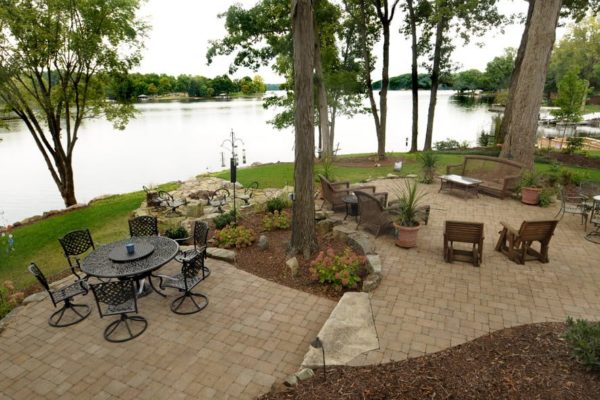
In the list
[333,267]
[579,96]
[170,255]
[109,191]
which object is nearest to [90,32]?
[109,191]

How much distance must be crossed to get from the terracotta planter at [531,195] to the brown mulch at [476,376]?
5679 mm

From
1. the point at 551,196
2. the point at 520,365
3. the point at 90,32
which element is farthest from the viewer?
the point at 90,32

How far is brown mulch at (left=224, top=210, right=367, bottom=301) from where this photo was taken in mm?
5199

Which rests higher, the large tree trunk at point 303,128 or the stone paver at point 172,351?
the large tree trunk at point 303,128

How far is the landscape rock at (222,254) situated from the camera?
6.14 m

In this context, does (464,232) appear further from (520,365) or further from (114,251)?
(114,251)

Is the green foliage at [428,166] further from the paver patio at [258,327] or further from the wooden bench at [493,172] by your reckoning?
the paver patio at [258,327]

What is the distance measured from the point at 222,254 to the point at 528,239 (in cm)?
513

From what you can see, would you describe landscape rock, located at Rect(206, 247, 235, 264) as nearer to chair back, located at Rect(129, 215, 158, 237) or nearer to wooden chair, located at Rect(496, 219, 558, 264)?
chair back, located at Rect(129, 215, 158, 237)

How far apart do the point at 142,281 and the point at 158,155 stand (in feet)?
71.0

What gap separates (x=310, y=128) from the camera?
5.55 meters

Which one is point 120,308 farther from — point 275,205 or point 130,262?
point 275,205

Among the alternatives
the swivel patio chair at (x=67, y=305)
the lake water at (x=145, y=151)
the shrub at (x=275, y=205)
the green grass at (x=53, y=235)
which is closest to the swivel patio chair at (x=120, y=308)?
the swivel patio chair at (x=67, y=305)

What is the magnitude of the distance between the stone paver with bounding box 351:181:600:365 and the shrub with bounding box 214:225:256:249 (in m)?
2.50
